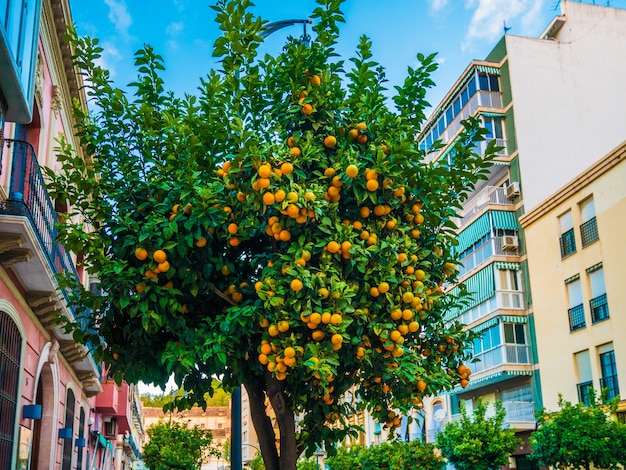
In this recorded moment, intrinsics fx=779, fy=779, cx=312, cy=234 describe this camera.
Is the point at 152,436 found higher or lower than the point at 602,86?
lower

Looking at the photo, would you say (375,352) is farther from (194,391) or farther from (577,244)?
(577,244)

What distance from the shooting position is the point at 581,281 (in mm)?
30812

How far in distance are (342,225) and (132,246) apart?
6.38 ft

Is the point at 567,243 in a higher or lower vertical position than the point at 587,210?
lower

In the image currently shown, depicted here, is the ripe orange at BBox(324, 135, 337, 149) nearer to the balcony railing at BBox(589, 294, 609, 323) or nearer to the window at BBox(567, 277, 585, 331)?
the balcony railing at BBox(589, 294, 609, 323)

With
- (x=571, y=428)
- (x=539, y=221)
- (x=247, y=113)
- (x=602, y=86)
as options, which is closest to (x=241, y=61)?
(x=247, y=113)

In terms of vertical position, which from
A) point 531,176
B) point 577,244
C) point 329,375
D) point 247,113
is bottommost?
point 329,375

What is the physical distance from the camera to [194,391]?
7.51 m

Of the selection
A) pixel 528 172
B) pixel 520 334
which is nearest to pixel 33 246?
pixel 520 334

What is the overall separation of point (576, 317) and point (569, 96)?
13093 millimetres

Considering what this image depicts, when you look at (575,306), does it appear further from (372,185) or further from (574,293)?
(372,185)

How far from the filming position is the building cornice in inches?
1108

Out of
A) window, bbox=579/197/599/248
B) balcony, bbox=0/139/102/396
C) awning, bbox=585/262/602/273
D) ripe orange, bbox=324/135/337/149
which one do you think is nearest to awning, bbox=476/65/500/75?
window, bbox=579/197/599/248

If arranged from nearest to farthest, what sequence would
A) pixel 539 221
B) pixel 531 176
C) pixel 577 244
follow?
pixel 577 244
pixel 539 221
pixel 531 176
